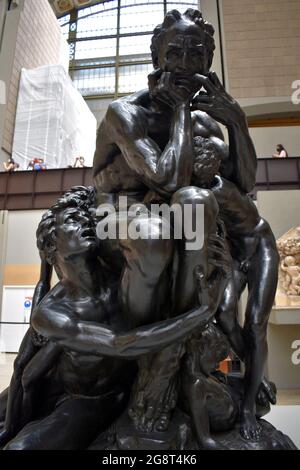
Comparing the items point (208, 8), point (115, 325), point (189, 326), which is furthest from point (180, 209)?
point (208, 8)

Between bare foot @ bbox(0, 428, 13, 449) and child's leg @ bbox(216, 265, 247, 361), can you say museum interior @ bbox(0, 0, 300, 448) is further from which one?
bare foot @ bbox(0, 428, 13, 449)

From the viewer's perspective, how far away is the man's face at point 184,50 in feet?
6.37

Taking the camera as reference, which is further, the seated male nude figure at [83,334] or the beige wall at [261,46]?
the beige wall at [261,46]

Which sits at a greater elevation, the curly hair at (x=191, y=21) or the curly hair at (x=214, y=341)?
the curly hair at (x=191, y=21)

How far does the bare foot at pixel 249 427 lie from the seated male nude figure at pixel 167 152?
0.47m

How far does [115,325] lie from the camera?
1644mm

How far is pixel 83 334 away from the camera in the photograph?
→ 1.51 metres

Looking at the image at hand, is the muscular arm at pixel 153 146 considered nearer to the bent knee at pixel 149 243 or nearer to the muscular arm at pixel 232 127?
the muscular arm at pixel 232 127

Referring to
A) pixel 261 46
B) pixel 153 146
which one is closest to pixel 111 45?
pixel 261 46

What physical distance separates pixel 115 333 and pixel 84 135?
16076 millimetres

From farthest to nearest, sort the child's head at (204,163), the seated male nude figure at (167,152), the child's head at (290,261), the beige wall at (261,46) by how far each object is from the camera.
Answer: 1. the beige wall at (261,46)
2. the child's head at (290,261)
3. the child's head at (204,163)
4. the seated male nude figure at (167,152)

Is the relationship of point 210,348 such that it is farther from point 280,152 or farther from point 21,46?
point 21,46

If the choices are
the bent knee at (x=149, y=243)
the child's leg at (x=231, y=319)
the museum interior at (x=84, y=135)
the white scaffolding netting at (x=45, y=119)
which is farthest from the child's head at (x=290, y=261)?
the white scaffolding netting at (x=45, y=119)

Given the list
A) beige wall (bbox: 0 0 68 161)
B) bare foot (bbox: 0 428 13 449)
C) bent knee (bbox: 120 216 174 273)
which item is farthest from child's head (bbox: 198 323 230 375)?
beige wall (bbox: 0 0 68 161)
